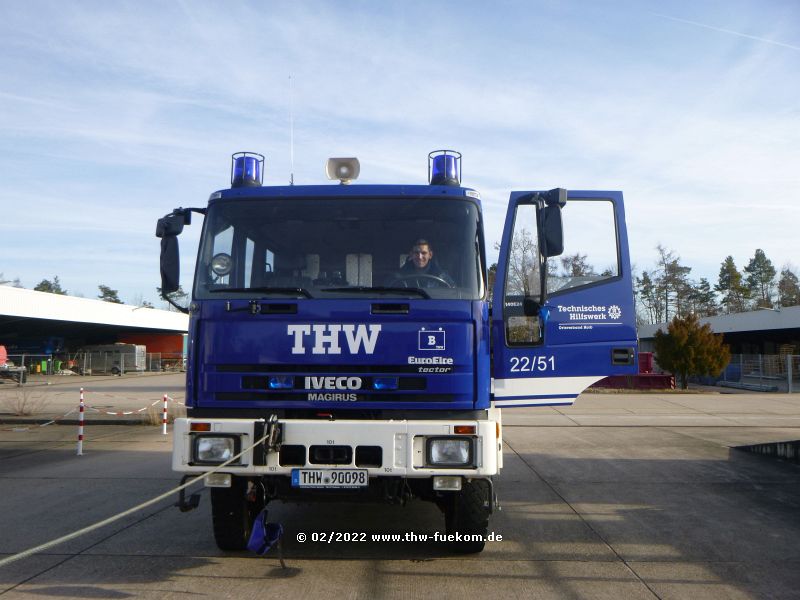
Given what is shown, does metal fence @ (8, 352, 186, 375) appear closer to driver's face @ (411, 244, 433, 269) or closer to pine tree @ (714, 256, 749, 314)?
driver's face @ (411, 244, 433, 269)

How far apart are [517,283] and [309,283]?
1570 millimetres

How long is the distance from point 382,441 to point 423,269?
1.26m

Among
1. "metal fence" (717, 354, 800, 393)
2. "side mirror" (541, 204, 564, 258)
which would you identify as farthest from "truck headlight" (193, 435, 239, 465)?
"metal fence" (717, 354, 800, 393)

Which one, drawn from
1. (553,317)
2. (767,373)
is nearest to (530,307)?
(553,317)

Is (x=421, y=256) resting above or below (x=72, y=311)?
below

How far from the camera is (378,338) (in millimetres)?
4945

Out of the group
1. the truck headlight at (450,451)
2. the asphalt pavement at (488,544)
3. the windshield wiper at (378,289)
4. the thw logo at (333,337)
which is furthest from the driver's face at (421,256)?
the asphalt pavement at (488,544)

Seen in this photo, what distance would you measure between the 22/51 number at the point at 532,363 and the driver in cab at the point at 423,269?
0.87 m

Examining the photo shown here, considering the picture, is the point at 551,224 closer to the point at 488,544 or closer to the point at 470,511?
the point at 470,511

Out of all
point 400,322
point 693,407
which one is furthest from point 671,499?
point 693,407

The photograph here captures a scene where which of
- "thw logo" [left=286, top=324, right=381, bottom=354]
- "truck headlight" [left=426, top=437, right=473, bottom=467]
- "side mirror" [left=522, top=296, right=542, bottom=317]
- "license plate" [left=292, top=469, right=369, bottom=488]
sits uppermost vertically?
"side mirror" [left=522, top=296, right=542, bottom=317]

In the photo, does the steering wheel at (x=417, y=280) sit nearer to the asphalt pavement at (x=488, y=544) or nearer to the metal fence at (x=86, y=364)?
the asphalt pavement at (x=488, y=544)

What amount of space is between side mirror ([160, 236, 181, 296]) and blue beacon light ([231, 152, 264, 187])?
689 mm

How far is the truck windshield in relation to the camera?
5145 millimetres
